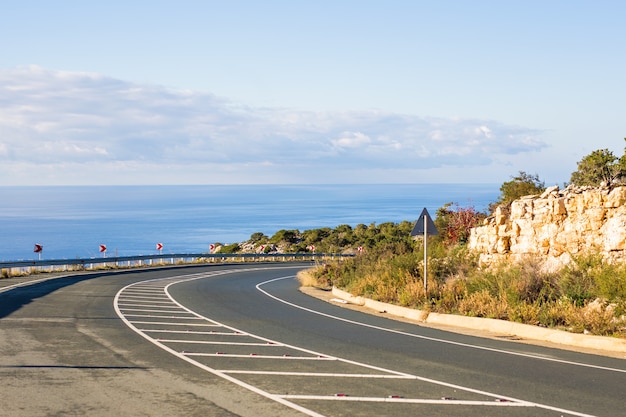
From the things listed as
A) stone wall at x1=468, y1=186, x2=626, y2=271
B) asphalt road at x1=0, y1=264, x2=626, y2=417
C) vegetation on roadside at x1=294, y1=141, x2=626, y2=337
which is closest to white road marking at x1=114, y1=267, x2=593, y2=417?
asphalt road at x1=0, y1=264, x2=626, y2=417

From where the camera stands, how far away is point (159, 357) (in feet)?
44.1

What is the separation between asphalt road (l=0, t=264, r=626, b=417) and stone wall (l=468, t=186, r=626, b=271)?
19.3ft

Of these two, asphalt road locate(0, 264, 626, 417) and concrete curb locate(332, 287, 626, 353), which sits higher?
asphalt road locate(0, 264, 626, 417)

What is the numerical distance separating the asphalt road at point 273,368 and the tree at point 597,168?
33.2 ft

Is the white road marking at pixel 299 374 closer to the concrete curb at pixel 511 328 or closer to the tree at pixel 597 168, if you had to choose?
the concrete curb at pixel 511 328

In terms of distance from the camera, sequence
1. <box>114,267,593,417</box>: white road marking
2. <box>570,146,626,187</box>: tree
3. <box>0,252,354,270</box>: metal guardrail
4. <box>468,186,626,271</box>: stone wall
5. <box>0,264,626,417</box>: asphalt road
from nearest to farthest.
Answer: <box>0,264,626,417</box>: asphalt road
<box>114,267,593,417</box>: white road marking
<box>468,186,626,271</box>: stone wall
<box>570,146,626,187</box>: tree
<box>0,252,354,270</box>: metal guardrail

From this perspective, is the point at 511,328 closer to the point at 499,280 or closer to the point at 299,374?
the point at 499,280

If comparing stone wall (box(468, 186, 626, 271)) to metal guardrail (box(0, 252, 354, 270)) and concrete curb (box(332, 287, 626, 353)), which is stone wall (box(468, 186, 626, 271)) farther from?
metal guardrail (box(0, 252, 354, 270))

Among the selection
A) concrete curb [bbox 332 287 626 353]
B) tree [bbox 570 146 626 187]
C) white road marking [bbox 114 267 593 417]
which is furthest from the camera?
tree [bbox 570 146 626 187]

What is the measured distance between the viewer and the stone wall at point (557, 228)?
66.2 ft

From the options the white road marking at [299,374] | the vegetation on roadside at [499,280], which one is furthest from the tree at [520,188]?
the white road marking at [299,374]

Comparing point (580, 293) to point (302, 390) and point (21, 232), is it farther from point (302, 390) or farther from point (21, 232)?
point (21, 232)

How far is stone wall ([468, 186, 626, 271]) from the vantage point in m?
20.2

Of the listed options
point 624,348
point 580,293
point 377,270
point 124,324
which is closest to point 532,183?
point 377,270
